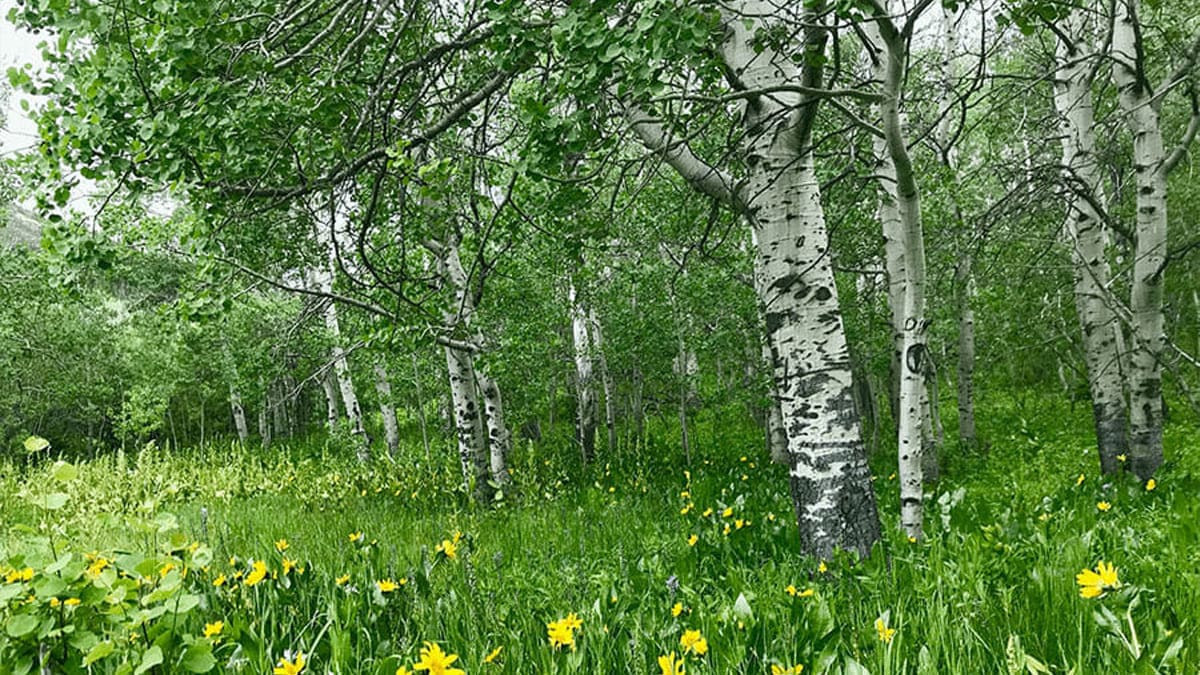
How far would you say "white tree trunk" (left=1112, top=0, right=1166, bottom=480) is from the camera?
195 inches

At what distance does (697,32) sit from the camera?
197 cm

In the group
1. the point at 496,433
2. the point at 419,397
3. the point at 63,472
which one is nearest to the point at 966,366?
the point at 496,433

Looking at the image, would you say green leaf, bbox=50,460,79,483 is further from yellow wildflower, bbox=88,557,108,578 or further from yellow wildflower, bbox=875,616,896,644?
yellow wildflower, bbox=875,616,896,644

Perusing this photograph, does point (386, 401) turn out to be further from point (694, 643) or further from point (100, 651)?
point (694, 643)

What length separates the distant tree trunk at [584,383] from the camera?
10180mm

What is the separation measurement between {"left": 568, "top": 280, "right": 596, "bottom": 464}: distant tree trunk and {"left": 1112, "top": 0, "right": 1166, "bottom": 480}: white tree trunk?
6.43 metres

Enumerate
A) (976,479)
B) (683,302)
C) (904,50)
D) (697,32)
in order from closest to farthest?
(697,32) → (904,50) → (976,479) → (683,302)

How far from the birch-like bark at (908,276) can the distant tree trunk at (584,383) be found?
23.3ft

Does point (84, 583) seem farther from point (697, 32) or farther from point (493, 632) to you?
point (697, 32)

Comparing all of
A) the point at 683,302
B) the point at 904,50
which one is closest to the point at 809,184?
the point at 904,50

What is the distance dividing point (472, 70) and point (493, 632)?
12.6 ft

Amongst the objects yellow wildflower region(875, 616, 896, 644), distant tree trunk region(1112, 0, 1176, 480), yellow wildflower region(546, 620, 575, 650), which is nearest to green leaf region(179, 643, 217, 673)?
yellow wildflower region(546, 620, 575, 650)

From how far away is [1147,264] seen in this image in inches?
194

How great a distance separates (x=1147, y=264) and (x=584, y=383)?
7249 millimetres
